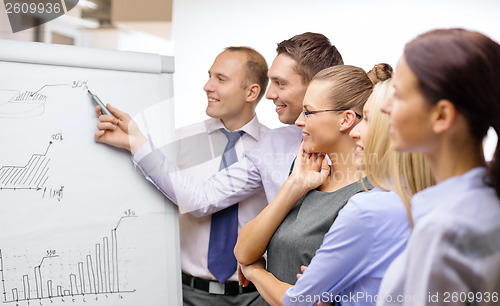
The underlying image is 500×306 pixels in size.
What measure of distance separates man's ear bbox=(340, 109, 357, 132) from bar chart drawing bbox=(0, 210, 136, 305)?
83cm

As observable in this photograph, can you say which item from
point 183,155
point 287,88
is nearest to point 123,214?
point 183,155

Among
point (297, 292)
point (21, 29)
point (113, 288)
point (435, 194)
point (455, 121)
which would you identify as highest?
point (21, 29)

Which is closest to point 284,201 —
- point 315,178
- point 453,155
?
point 315,178

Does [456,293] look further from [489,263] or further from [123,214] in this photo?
[123,214]

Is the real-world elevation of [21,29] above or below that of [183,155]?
above

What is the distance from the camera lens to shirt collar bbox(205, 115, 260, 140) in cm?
221

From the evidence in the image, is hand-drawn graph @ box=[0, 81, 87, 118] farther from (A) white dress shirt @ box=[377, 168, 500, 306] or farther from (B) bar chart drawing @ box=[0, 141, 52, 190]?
(A) white dress shirt @ box=[377, 168, 500, 306]

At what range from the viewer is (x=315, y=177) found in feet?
5.24

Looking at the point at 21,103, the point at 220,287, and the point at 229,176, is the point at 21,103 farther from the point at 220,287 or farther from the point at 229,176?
the point at 220,287

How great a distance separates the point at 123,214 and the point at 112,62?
0.55 m

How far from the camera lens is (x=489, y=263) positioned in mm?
830

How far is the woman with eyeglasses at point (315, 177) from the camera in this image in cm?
155

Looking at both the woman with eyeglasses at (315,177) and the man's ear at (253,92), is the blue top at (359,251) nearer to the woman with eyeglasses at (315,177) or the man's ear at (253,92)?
the woman with eyeglasses at (315,177)

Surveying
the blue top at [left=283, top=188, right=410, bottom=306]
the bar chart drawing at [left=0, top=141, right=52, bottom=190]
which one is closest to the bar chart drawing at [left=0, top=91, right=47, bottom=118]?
the bar chart drawing at [left=0, top=141, right=52, bottom=190]
